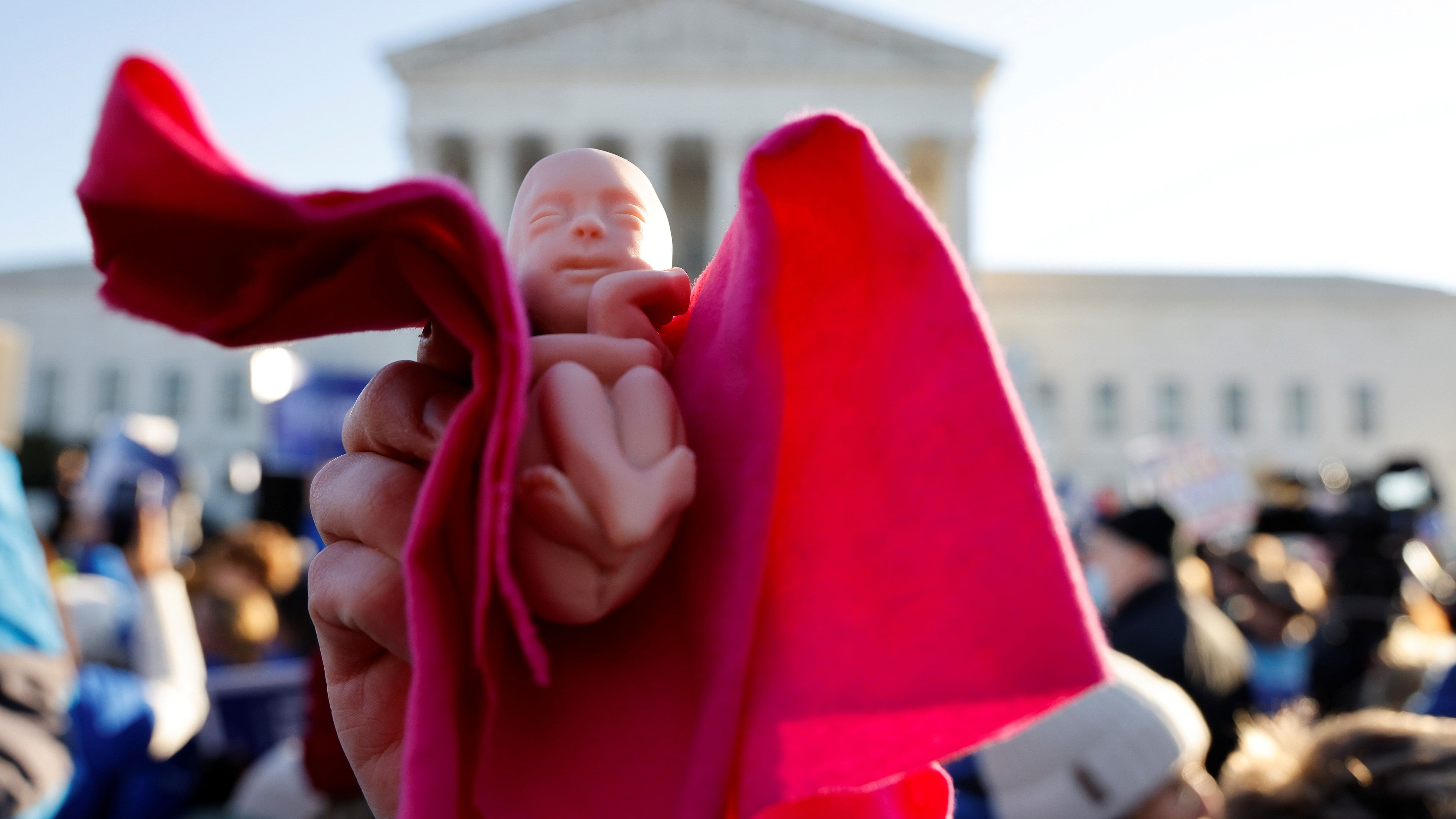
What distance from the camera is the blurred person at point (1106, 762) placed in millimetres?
1909

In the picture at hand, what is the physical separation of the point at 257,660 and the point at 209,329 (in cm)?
361

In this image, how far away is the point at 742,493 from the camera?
0.63 metres

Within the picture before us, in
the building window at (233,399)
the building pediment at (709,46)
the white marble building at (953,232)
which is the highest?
the building pediment at (709,46)

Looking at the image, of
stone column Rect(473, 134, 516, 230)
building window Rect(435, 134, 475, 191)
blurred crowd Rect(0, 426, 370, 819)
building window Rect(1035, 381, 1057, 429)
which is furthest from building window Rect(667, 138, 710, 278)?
blurred crowd Rect(0, 426, 370, 819)

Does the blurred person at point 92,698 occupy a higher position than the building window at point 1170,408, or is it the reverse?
the blurred person at point 92,698

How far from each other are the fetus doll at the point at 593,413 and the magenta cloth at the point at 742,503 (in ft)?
0.10

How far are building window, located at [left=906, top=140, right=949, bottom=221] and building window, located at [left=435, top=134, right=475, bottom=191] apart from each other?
549 inches

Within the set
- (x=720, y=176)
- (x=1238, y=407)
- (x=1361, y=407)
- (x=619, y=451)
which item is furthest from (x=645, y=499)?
(x=1361, y=407)

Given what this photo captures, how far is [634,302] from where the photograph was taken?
712 mm

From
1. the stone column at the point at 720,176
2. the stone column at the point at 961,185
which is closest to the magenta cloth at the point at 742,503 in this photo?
the stone column at the point at 720,176

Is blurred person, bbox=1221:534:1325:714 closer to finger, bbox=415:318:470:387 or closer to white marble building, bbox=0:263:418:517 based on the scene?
finger, bbox=415:318:470:387

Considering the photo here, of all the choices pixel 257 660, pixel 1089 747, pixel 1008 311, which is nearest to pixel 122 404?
pixel 1008 311

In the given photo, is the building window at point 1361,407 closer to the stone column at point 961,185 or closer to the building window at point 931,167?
the stone column at point 961,185

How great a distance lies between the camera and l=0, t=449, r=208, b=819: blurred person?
171cm
